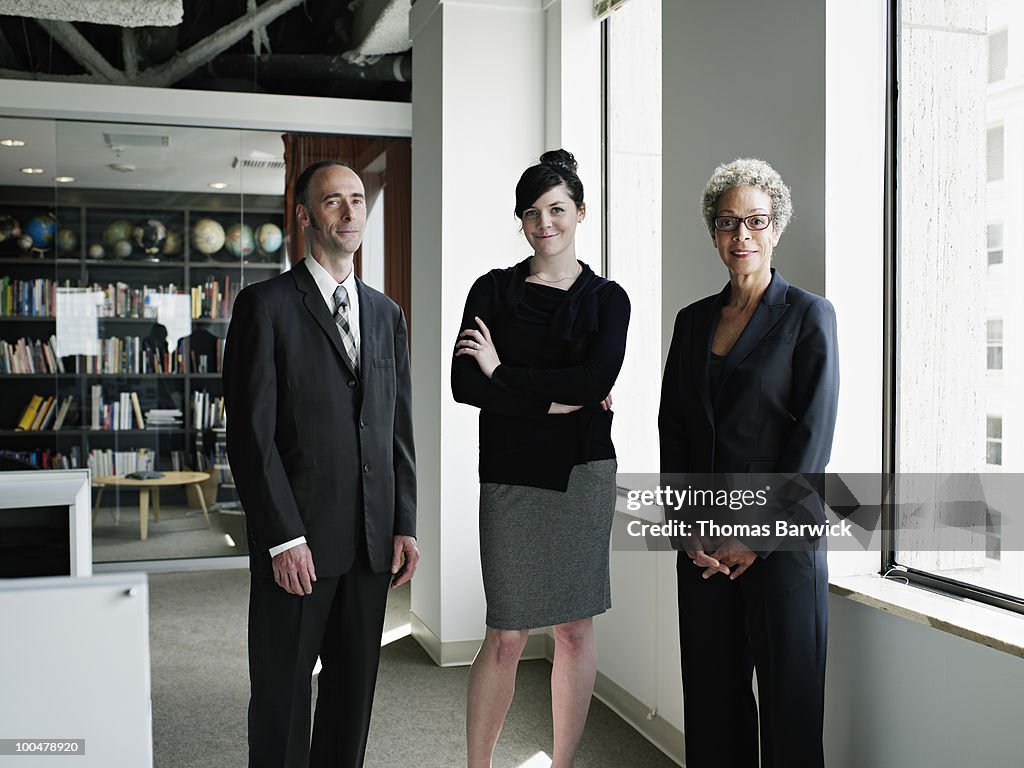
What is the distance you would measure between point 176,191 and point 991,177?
5312 millimetres

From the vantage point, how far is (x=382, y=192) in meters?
6.78

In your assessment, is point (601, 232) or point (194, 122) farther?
point (194, 122)

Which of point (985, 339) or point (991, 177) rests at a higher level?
point (991, 177)

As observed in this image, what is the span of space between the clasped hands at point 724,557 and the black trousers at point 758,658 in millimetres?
23

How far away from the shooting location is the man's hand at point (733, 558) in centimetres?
236

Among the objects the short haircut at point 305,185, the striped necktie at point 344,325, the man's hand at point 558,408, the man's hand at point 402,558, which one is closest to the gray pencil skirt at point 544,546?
the man's hand at point 558,408

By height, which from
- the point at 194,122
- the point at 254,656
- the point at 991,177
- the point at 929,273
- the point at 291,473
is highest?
the point at 194,122

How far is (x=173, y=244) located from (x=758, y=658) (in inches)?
205

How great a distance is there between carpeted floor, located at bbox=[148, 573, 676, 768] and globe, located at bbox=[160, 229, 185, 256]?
7.99ft

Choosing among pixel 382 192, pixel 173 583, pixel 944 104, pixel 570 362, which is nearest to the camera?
pixel 944 104

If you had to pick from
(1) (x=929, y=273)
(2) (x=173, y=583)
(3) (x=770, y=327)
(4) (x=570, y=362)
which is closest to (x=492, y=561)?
(4) (x=570, y=362)

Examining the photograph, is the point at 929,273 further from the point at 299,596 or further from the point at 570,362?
the point at 299,596

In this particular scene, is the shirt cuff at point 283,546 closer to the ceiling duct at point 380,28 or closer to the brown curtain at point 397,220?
the ceiling duct at point 380,28

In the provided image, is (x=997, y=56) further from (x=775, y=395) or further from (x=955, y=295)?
(x=775, y=395)
